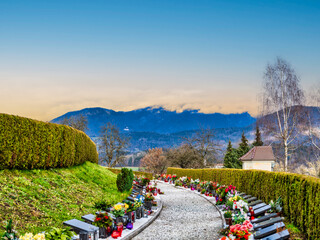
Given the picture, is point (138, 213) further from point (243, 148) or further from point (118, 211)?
point (243, 148)

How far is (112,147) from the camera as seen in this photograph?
5216 cm

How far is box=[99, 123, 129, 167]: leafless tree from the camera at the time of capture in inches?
2014

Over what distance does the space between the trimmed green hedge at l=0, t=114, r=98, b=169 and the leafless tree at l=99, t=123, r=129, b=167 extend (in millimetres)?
36994

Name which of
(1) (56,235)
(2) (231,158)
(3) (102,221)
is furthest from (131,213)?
(2) (231,158)

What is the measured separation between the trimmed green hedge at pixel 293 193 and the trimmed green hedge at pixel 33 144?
8829 millimetres

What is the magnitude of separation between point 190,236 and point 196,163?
39802mm

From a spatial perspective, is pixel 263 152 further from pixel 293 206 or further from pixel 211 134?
pixel 293 206

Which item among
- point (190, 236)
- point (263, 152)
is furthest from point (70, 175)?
point (263, 152)

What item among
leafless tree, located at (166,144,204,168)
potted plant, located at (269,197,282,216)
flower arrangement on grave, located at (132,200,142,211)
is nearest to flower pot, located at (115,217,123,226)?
flower arrangement on grave, located at (132,200,142,211)

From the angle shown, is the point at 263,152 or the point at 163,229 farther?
the point at 263,152

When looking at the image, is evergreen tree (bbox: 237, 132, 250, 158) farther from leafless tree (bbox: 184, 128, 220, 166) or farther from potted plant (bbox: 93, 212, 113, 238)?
potted plant (bbox: 93, 212, 113, 238)

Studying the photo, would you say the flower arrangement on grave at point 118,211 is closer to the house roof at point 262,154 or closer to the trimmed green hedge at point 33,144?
the trimmed green hedge at point 33,144

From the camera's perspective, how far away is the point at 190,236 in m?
Result: 8.46

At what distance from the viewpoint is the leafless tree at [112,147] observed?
51.2 meters
